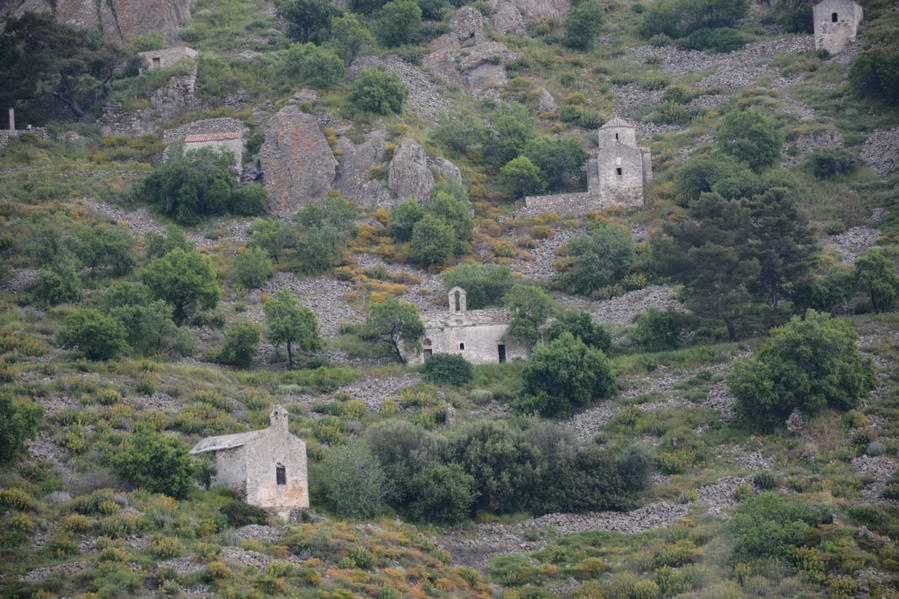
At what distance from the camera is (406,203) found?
259 feet

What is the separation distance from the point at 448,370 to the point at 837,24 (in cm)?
5662

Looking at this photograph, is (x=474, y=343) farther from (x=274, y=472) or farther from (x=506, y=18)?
(x=506, y=18)

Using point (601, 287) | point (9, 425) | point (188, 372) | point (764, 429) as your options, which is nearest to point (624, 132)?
point (601, 287)

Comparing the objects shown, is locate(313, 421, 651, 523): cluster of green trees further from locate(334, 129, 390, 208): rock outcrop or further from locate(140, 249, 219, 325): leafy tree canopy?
locate(334, 129, 390, 208): rock outcrop

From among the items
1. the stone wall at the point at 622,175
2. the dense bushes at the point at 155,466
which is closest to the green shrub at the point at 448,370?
the dense bushes at the point at 155,466

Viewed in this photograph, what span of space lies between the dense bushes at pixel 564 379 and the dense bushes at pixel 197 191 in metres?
31.0

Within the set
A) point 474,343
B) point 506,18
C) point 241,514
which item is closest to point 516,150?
point 506,18

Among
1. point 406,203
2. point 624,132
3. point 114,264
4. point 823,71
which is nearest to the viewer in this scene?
point 114,264

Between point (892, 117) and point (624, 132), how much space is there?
2080cm

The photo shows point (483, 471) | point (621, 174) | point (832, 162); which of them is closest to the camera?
point (483, 471)

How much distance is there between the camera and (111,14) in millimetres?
102562

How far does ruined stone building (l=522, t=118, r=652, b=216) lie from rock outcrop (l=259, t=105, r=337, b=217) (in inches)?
654

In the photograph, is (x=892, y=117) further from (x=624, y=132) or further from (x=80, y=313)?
(x=80, y=313)

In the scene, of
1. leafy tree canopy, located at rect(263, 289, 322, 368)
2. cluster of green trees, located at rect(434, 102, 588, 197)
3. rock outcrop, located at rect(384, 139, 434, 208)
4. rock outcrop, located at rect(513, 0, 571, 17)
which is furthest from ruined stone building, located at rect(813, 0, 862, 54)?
leafy tree canopy, located at rect(263, 289, 322, 368)
